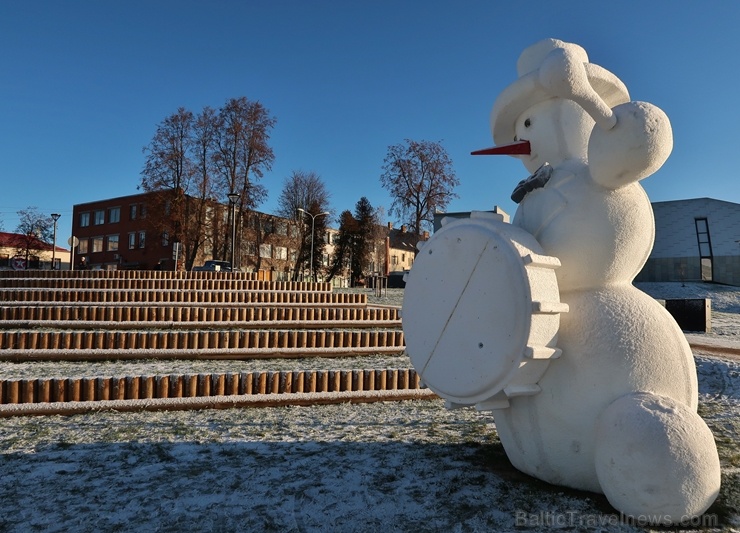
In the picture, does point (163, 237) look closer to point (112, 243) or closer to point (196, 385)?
point (112, 243)

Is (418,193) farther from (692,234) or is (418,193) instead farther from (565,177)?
(565,177)

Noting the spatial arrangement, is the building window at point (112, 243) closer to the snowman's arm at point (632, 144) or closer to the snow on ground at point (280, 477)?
the snow on ground at point (280, 477)

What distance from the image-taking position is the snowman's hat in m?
3.24

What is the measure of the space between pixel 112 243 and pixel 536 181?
57246mm

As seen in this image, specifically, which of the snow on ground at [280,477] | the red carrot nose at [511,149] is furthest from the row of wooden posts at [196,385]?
the red carrot nose at [511,149]

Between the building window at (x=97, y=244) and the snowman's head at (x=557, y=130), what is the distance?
193 feet

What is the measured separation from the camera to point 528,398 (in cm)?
302

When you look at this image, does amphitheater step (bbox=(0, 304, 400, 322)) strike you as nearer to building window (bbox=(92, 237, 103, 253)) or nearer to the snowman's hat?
the snowman's hat

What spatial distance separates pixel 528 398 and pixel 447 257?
1034mm

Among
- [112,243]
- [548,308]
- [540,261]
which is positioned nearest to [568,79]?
[540,261]

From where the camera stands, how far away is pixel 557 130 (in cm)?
335

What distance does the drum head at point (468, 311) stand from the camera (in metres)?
2.78

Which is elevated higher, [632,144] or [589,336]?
[632,144]

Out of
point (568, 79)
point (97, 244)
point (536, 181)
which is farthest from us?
point (97, 244)
